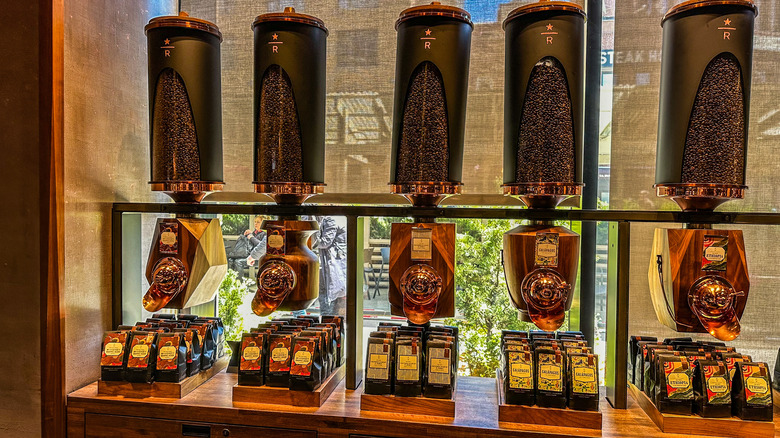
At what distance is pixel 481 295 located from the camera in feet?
7.19

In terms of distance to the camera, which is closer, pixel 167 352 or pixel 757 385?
pixel 757 385

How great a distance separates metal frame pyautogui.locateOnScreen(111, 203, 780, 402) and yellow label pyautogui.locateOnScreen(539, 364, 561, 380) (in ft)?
0.87

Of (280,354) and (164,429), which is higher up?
(280,354)

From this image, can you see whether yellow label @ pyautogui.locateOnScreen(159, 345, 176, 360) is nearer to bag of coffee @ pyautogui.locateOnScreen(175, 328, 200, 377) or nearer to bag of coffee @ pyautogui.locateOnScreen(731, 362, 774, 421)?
bag of coffee @ pyautogui.locateOnScreen(175, 328, 200, 377)

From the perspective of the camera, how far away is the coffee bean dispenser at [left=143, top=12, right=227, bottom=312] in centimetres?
162

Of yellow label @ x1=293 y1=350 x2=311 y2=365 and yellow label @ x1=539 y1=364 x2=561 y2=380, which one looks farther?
yellow label @ x1=293 y1=350 x2=311 y2=365

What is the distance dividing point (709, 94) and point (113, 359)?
190 cm

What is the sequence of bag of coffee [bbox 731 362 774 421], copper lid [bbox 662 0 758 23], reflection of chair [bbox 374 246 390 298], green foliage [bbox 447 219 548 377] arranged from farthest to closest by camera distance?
reflection of chair [bbox 374 246 390 298] → green foliage [bbox 447 219 548 377] → bag of coffee [bbox 731 362 774 421] → copper lid [bbox 662 0 758 23]

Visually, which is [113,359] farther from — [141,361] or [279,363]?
[279,363]

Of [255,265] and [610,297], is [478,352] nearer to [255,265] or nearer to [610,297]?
[610,297]

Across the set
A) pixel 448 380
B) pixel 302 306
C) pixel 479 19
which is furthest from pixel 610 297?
pixel 479 19

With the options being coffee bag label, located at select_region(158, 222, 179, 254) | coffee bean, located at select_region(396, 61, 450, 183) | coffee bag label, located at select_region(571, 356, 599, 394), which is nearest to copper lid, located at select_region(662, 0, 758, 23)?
coffee bean, located at select_region(396, 61, 450, 183)

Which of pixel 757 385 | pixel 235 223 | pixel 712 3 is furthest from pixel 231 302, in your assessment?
→ pixel 712 3

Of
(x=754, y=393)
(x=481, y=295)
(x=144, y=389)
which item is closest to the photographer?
(x=754, y=393)
